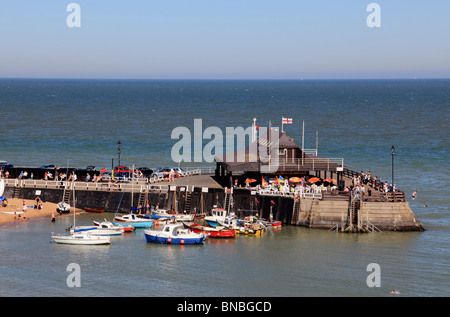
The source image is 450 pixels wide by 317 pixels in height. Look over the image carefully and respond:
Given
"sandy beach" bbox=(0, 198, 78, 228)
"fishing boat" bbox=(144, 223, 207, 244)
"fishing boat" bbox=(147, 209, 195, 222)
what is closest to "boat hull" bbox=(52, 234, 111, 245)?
"fishing boat" bbox=(144, 223, 207, 244)

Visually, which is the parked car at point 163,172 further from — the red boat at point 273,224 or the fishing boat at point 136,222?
the red boat at point 273,224

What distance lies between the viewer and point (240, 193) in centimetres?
7250

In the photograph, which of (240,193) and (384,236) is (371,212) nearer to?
(384,236)

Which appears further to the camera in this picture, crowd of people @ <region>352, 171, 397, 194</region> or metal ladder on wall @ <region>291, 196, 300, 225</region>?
crowd of people @ <region>352, 171, 397, 194</region>

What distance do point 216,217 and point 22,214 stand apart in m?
17.9

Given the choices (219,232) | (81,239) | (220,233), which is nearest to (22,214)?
(81,239)

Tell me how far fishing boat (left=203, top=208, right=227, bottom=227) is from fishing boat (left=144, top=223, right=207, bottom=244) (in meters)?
4.33

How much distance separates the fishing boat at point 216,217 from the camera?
6912 centimetres

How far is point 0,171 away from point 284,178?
97.5 ft

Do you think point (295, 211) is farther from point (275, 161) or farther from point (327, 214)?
point (275, 161)

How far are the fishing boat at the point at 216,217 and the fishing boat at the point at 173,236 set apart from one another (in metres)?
4.33

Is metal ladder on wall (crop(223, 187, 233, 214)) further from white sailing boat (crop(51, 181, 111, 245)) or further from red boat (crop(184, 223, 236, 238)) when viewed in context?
white sailing boat (crop(51, 181, 111, 245))

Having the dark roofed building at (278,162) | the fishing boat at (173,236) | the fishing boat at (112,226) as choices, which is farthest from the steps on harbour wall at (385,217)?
the fishing boat at (112,226)

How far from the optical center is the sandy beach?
7162cm
